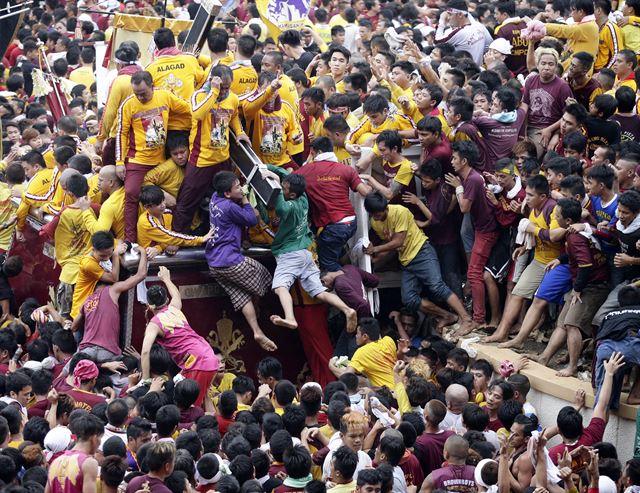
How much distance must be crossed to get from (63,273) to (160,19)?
15.1 ft

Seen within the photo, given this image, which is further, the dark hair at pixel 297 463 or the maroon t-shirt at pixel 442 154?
the maroon t-shirt at pixel 442 154

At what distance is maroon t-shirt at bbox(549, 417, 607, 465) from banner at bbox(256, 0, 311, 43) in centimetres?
791

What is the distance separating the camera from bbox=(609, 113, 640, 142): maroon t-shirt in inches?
587

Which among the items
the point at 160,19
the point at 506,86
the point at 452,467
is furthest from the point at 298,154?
the point at 452,467

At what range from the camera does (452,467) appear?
11305 mm

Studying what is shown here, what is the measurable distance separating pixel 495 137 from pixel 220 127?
9.16 feet

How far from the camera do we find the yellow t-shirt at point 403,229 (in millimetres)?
14914

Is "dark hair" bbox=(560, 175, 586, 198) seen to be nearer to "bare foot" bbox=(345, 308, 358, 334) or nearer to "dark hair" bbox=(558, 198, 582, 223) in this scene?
"dark hair" bbox=(558, 198, 582, 223)

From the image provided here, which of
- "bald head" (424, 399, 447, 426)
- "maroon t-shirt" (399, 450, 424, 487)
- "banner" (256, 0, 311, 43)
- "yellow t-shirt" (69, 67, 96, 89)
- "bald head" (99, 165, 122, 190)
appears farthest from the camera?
"yellow t-shirt" (69, 67, 96, 89)

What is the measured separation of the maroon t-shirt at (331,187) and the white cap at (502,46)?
3.53 meters

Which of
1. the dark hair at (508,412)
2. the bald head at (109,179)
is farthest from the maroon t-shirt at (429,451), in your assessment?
the bald head at (109,179)

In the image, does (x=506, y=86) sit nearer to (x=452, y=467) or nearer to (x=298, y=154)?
(x=298, y=154)

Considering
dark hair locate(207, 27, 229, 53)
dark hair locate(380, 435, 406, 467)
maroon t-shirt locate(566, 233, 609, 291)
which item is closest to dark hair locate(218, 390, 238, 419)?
dark hair locate(380, 435, 406, 467)

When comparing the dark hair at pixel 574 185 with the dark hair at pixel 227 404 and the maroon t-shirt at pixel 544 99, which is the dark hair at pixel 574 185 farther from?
the dark hair at pixel 227 404
